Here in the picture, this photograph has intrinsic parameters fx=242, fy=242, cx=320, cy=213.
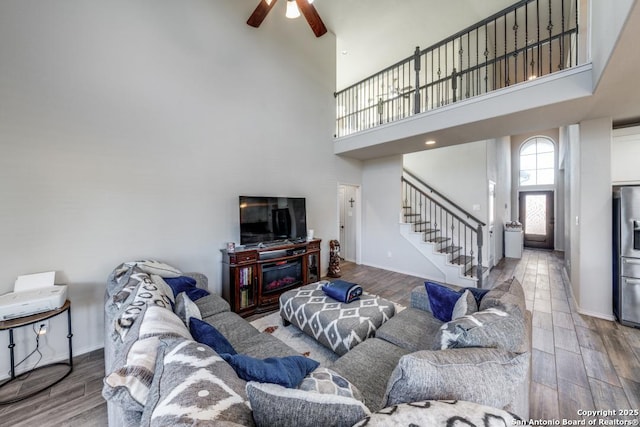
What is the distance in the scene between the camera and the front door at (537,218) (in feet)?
24.7

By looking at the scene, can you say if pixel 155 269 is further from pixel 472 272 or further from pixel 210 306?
pixel 472 272

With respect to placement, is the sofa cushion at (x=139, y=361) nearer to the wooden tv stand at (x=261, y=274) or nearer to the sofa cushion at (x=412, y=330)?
the sofa cushion at (x=412, y=330)

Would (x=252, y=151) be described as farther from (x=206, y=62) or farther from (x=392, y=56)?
(x=392, y=56)

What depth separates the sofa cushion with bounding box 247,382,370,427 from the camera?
0.72 meters

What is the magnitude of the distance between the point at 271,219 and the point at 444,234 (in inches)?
161

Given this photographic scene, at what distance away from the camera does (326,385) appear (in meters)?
0.99

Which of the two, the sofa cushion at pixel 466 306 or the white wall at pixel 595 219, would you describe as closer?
the sofa cushion at pixel 466 306

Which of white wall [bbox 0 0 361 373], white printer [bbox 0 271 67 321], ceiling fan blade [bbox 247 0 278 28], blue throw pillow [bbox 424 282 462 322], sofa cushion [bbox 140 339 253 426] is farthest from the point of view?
ceiling fan blade [bbox 247 0 278 28]

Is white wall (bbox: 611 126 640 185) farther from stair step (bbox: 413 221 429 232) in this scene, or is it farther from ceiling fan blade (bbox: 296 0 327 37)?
ceiling fan blade (bbox: 296 0 327 37)

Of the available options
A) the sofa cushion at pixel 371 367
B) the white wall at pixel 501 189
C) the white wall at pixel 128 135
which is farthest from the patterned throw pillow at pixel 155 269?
the white wall at pixel 501 189

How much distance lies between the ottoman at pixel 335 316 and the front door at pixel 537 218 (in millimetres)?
8091

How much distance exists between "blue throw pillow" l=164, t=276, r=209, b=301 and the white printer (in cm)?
79

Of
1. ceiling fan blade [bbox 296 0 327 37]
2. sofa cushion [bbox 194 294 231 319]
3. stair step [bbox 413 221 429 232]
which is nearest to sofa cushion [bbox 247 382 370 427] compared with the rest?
sofa cushion [bbox 194 294 231 319]

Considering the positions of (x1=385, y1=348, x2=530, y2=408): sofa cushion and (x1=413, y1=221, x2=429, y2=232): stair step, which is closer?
(x1=385, y1=348, x2=530, y2=408): sofa cushion
